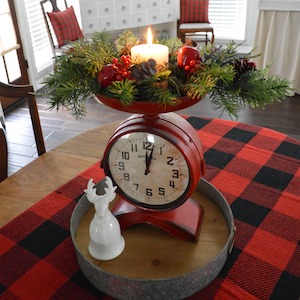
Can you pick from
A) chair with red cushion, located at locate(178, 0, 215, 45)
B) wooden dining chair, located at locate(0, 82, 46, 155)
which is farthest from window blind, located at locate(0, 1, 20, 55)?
wooden dining chair, located at locate(0, 82, 46, 155)

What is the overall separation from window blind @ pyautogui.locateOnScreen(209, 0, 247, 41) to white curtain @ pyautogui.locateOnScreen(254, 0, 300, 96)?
62.9 inches

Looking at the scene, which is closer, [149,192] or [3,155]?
[149,192]

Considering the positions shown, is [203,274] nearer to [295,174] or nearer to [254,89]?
[254,89]

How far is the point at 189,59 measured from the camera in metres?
0.67

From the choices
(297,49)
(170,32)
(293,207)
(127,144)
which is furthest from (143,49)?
(170,32)

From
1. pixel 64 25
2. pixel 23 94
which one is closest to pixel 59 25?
pixel 64 25

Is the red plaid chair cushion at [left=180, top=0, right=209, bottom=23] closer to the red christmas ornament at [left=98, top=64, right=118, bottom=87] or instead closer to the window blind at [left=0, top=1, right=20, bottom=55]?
the window blind at [left=0, top=1, right=20, bottom=55]

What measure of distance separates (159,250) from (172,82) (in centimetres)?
32

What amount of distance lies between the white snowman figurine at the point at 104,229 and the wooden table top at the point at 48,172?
10.4 inches

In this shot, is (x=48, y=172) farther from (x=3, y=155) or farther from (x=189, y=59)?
(x=189, y=59)

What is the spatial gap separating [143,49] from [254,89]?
0.20 m

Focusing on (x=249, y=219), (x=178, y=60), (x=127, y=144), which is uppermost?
(x=178, y=60)

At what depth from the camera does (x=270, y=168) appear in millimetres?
1017

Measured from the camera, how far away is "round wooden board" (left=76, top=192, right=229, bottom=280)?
2.31ft
